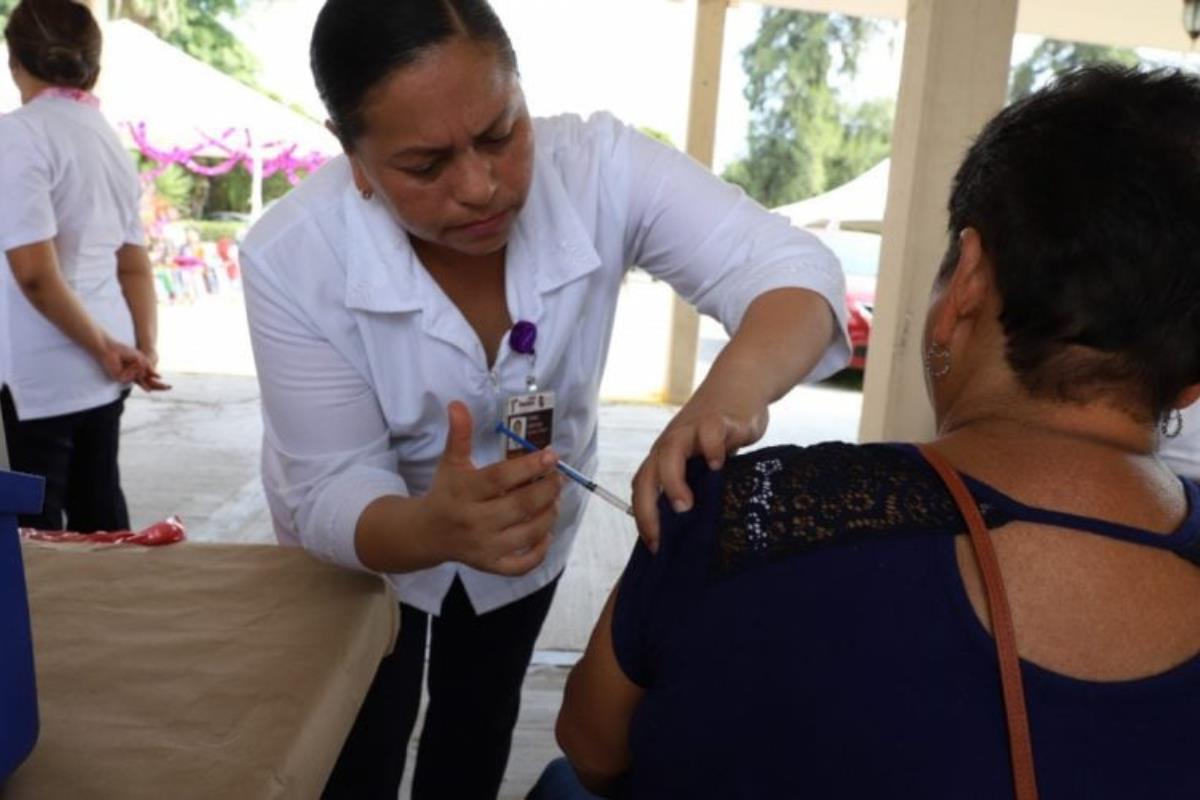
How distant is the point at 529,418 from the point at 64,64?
61.8 inches

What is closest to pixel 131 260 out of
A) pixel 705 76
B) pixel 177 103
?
pixel 705 76

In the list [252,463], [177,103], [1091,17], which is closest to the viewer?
[252,463]

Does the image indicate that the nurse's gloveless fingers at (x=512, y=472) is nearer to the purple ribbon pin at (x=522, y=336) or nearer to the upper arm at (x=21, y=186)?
the purple ribbon pin at (x=522, y=336)

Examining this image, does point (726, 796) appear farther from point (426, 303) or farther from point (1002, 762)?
point (426, 303)

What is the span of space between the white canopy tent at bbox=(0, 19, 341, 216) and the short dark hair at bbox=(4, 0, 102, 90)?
23.3ft

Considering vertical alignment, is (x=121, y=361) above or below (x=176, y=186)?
above

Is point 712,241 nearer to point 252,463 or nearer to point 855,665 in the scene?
point 855,665

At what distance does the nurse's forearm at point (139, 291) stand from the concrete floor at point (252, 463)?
49.0 inches

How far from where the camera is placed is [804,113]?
24.7 meters

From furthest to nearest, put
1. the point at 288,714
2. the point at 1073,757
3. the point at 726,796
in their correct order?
the point at 288,714, the point at 726,796, the point at 1073,757

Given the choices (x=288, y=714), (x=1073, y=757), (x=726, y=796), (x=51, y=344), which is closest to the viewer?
(x=1073, y=757)

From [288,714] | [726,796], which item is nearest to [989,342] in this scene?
[726,796]

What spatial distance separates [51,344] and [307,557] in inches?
56.6

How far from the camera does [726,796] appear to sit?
0.78 meters
